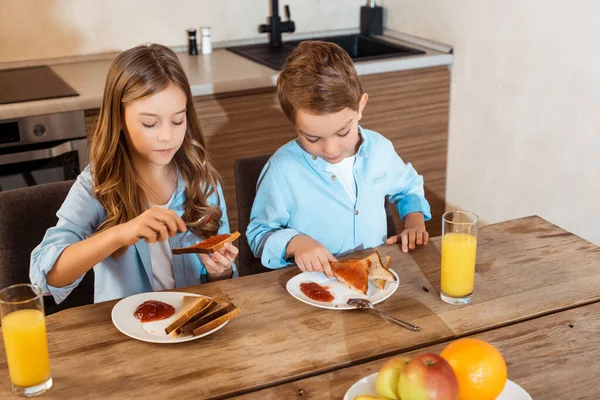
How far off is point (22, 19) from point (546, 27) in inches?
77.0

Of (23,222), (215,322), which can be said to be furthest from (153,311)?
(23,222)

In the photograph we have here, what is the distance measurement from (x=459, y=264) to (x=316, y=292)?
292 millimetres

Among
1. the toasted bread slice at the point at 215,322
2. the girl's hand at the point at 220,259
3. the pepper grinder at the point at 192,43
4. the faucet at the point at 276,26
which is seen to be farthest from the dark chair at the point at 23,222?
the faucet at the point at 276,26

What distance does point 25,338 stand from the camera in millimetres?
1205

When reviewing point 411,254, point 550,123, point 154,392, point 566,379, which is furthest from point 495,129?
point 154,392

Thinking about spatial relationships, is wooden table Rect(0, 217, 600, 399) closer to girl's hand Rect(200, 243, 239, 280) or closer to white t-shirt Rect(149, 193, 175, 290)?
girl's hand Rect(200, 243, 239, 280)

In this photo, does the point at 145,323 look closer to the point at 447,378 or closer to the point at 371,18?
the point at 447,378

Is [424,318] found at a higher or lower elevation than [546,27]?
lower

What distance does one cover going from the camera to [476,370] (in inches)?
44.3

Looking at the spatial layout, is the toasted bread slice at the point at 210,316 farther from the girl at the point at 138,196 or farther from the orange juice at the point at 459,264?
the orange juice at the point at 459,264

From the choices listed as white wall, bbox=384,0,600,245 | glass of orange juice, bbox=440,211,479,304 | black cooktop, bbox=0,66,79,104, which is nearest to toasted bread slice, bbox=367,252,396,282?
glass of orange juice, bbox=440,211,479,304

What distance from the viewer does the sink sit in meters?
3.01

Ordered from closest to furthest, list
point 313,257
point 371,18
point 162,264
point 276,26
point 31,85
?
point 313,257, point 162,264, point 31,85, point 276,26, point 371,18

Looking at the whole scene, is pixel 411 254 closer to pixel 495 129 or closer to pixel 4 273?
pixel 4 273
